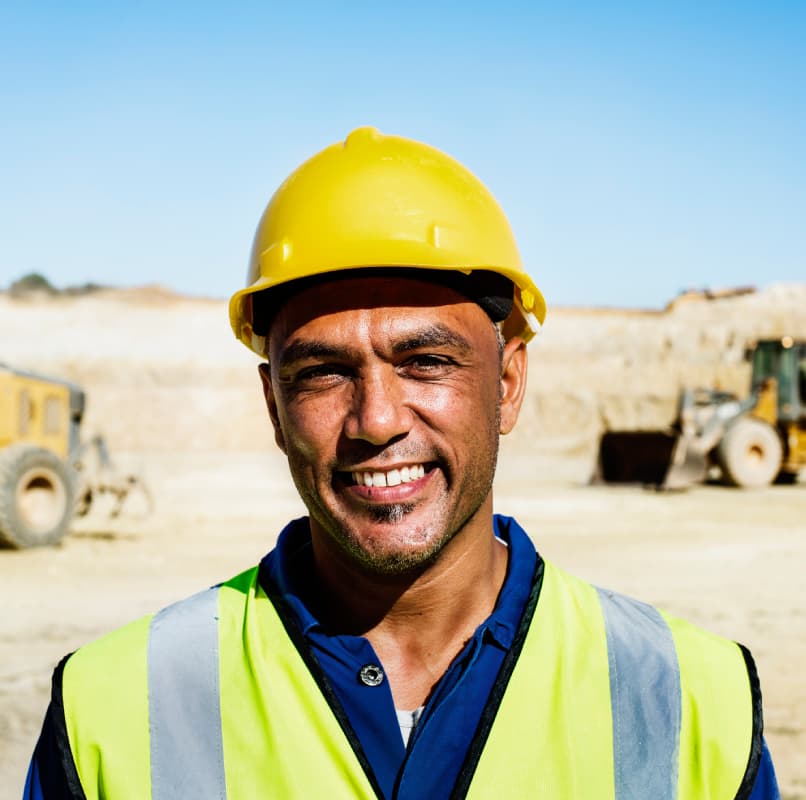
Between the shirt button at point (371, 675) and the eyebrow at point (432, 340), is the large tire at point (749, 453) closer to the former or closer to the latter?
the eyebrow at point (432, 340)

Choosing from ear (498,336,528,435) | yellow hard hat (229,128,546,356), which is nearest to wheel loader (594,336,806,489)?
ear (498,336,528,435)

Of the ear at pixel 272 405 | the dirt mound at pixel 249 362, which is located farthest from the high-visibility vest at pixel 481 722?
the dirt mound at pixel 249 362

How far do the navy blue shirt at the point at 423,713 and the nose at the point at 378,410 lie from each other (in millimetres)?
336

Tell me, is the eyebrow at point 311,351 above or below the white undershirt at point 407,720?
above

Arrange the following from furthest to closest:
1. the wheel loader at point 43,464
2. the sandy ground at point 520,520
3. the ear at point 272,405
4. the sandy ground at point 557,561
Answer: the wheel loader at point 43,464 → the sandy ground at point 520,520 → the sandy ground at point 557,561 → the ear at point 272,405

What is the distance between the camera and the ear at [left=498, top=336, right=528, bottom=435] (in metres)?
2.05

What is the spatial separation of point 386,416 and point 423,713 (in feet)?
1.67

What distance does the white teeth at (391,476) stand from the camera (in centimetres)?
178

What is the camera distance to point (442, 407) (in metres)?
1.82

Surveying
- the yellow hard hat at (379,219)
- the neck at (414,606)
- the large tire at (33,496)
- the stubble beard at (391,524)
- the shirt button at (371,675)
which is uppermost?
the yellow hard hat at (379,219)

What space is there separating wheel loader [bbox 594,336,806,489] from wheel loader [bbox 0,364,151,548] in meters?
8.77

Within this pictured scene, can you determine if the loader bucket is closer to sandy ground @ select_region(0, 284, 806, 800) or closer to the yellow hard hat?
sandy ground @ select_region(0, 284, 806, 800)

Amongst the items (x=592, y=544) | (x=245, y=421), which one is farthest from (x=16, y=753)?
(x=245, y=421)

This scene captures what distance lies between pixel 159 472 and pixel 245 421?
31.1ft
